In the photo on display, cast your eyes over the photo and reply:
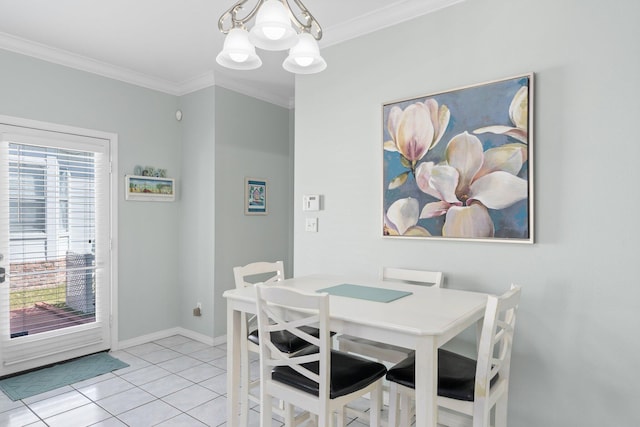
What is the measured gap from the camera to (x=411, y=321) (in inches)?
60.6

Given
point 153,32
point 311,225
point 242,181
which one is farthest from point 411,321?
point 242,181

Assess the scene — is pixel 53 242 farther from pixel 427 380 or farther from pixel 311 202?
pixel 427 380

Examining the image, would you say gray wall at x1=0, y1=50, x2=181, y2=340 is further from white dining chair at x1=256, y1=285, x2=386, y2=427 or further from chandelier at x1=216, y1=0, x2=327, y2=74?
white dining chair at x1=256, y1=285, x2=386, y2=427

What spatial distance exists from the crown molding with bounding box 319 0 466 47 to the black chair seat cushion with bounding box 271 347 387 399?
2118 millimetres

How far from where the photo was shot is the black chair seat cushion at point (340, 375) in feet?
5.26

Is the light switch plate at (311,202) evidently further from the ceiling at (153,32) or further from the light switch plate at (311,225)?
the ceiling at (153,32)

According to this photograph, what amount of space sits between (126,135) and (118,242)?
1.03 metres

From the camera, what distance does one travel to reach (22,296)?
312 centimetres

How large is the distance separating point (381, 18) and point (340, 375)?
2.26m

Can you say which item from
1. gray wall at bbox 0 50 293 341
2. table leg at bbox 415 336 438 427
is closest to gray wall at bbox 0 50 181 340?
gray wall at bbox 0 50 293 341

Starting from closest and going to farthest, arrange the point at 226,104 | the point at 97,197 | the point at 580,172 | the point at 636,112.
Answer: the point at 636,112 → the point at 580,172 → the point at 97,197 → the point at 226,104

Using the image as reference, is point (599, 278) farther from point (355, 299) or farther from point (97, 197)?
point (97, 197)

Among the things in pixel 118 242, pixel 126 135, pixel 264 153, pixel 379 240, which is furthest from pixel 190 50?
pixel 379 240

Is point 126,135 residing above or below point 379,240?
above
